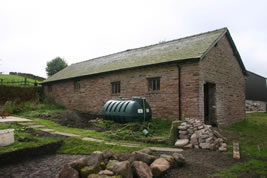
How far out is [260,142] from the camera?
7914mm

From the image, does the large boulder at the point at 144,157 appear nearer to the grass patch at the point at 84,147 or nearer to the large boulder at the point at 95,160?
the large boulder at the point at 95,160

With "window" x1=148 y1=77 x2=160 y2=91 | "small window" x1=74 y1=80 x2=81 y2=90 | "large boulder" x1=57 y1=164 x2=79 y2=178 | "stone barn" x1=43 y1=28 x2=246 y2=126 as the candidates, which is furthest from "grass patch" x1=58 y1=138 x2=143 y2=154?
"small window" x1=74 y1=80 x2=81 y2=90

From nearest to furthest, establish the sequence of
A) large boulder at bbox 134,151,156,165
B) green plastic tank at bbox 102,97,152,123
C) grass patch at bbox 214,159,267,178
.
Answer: grass patch at bbox 214,159,267,178
large boulder at bbox 134,151,156,165
green plastic tank at bbox 102,97,152,123

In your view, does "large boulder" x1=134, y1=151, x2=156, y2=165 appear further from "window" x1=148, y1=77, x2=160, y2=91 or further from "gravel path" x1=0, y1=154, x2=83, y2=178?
"window" x1=148, y1=77, x2=160, y2=91

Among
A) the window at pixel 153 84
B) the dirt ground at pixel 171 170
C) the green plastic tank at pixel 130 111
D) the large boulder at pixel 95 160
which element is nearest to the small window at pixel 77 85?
the green plastic tank at pixel 130 111

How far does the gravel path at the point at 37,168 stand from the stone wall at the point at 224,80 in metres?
7.38

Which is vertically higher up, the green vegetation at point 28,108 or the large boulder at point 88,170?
the green vegetation at point 28,108

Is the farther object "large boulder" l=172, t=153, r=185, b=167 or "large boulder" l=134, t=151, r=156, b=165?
"large boulder" l=172, t=153, r=185, b=167

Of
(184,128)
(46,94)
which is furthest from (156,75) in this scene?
(46,94)

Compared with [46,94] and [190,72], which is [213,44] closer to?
[190,72]

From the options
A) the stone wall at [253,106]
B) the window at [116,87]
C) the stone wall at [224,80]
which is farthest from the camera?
the stone wall at [253,106]

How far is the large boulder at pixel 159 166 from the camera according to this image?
4.27 m

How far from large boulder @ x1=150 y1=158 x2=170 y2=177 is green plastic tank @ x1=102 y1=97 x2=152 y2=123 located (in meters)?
5.45

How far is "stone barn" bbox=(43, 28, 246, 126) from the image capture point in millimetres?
10656
